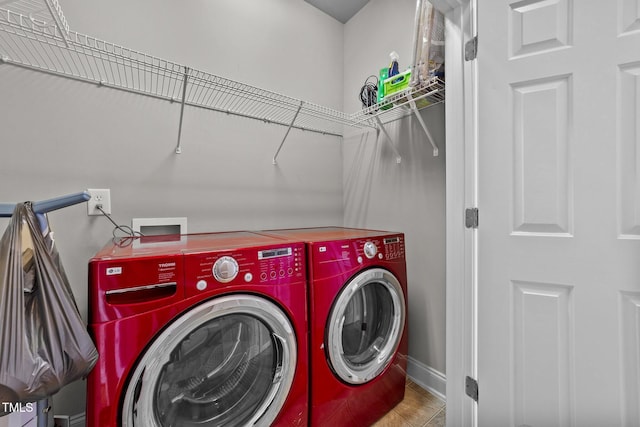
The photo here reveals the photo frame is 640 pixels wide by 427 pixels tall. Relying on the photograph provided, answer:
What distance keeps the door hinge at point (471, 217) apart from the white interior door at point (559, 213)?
3 cm

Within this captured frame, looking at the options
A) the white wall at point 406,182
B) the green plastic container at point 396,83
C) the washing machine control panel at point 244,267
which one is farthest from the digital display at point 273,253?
the green plastic container at point 396,83

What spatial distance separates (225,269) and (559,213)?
1.28m

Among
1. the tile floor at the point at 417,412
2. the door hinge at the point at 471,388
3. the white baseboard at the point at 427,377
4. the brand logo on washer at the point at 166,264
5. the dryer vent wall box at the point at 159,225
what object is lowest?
the tile floor at the point at 417,412

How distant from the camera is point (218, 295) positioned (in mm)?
904

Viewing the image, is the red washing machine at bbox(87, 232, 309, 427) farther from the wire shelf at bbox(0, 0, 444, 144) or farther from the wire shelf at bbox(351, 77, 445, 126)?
the wire shelf at bbox(351, 77, 445, 126)

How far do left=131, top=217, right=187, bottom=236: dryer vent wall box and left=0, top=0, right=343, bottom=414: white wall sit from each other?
0.04m

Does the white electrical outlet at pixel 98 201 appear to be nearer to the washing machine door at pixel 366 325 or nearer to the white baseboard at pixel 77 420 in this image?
the white baseboard at pixel 77 420

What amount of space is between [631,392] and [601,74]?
3.67ft

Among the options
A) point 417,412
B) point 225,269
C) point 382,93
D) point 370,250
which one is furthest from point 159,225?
point 417,412

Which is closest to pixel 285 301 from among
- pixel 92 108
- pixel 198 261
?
pixel 198 261

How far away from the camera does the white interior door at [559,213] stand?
35.8 inches

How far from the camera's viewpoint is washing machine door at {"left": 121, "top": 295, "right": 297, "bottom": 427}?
2.79ft

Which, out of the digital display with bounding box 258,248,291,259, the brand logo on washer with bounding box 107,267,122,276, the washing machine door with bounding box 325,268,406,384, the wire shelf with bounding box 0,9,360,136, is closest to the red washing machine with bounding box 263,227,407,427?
the washing machine door with bounding box 325,268,406,384

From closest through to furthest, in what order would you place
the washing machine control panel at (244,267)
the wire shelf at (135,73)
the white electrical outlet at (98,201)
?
the washing machine control panel at (244,267)
the wire shelf at (135,73)
the white electrical outlet at (98,201)
